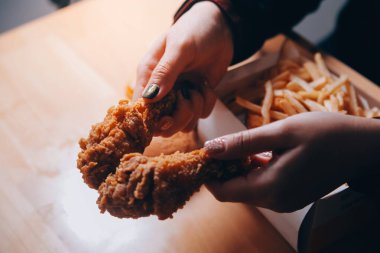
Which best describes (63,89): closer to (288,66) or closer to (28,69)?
(28,69)

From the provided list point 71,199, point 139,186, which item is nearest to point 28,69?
point 71,199

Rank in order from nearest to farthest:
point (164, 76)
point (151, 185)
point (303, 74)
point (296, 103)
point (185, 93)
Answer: point (151, 185)
point (164, 76)
point (185, 93)
point (296, 103)
point (303, 74)

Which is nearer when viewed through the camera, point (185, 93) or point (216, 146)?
point (216, 146)

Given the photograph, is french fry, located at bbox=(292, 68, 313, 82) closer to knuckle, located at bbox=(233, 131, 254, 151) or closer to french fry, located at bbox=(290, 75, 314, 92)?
french fry, located at bbox=(290, 75, 314, 92)

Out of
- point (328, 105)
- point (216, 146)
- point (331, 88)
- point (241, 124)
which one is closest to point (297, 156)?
point (216, 146)

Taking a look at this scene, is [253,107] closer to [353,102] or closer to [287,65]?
[287,65]

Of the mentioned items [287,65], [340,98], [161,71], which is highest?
[161,71]

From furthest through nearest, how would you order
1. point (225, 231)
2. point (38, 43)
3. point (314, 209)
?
point (38, 43), point (225, 231), point (314, 209)
